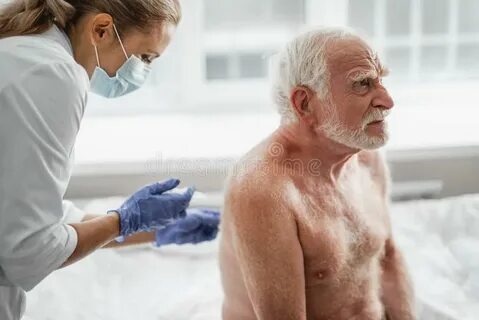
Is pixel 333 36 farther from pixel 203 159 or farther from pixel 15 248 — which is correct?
pixel 203 159

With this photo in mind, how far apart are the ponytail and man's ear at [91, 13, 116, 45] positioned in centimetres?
5

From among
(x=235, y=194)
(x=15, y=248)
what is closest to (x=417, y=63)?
(x=235, y=194)

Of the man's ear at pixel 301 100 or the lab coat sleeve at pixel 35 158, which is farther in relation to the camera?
the man's ear at pixel 301 100

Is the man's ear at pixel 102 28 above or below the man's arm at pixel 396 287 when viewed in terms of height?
above

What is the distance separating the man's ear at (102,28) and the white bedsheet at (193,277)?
2.35ft

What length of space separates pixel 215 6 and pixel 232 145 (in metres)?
0.55

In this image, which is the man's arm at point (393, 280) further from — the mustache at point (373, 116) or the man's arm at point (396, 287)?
the mustache at point (373, 116)

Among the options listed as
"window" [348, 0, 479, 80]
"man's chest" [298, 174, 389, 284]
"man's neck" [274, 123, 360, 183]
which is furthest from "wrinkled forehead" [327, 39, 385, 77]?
"window" [348, 0, 479, 80]

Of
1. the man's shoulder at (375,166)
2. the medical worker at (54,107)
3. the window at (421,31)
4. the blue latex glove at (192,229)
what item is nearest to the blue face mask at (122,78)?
the medical worker at (54,107)

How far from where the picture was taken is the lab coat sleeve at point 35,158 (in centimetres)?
121

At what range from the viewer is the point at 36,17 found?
4.51 feet

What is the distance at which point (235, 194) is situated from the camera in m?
1.43

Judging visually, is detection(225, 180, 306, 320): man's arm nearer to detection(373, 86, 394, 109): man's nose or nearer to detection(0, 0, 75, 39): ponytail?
detection(373, 86, 394, 109): man's nose

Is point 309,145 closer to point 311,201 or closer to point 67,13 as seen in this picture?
point 311,201
